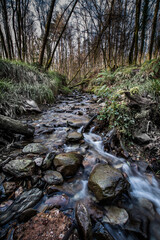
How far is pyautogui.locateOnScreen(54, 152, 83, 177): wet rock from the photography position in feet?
5.15

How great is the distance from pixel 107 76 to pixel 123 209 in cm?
673

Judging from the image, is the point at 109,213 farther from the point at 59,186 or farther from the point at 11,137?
the point at 11,137

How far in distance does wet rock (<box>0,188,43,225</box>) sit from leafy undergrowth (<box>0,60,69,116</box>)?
237 centimetres

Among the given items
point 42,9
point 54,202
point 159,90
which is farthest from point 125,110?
point 42,9

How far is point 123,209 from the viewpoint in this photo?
1210mm

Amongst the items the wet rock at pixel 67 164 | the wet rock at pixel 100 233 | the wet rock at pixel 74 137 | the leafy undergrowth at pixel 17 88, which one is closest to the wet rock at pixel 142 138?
the wet rock at pixel 74 137

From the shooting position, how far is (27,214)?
1029 millimetres

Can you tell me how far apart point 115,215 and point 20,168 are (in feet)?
4.06

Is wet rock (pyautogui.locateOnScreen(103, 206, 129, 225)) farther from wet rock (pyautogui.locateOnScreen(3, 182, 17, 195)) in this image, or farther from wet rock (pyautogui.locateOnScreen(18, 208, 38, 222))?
wet rock (pyautogui.locateOnScreen(3, 182, 17, 195))

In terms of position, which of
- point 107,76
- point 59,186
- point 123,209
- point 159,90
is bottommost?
point 123,209

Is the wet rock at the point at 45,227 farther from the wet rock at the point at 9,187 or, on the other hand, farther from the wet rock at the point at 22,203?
the wet rock at the point at 9,187

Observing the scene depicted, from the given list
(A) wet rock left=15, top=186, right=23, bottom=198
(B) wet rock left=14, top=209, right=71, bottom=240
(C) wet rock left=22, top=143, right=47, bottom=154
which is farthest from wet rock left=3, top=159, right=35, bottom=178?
(B) wet rock left=14, top=209, right=71, bottom=240

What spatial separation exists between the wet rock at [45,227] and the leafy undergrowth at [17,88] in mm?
2661

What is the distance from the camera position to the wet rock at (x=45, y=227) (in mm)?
890
